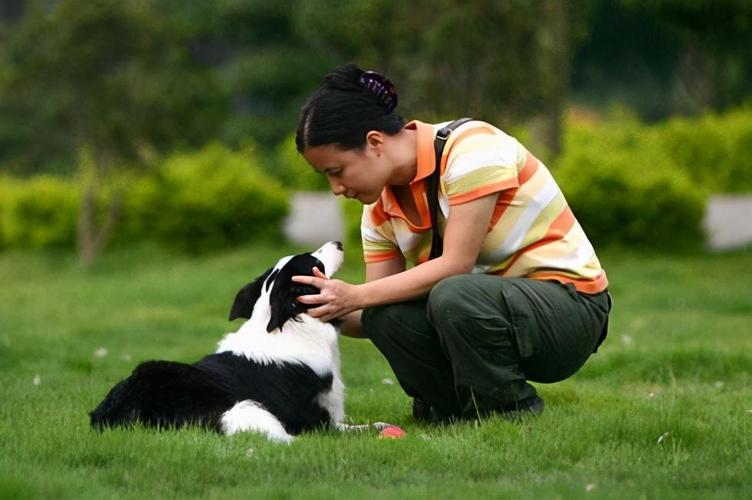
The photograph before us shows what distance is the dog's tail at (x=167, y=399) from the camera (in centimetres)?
450

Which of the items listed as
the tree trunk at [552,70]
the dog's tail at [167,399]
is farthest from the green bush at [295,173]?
the dog's tail at [167,399]

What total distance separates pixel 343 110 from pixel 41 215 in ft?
46.9

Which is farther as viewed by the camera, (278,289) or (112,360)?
(112,360)

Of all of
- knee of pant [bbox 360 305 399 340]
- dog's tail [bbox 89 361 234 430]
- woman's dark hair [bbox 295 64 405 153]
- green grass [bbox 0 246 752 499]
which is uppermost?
woman's dark hair [bbox 295 64 405 153]

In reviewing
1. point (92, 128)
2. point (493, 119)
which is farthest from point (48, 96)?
point (493, 119)

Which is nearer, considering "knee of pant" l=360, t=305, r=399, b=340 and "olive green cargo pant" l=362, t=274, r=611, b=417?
"olive green cargo pant" l=362, t=274, r=611, b=417

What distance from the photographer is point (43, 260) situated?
671 inches

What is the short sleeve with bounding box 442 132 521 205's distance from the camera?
431 centimetres

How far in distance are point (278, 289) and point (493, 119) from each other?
29.2 feet

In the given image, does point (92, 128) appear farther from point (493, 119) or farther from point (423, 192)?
point (423, 192)

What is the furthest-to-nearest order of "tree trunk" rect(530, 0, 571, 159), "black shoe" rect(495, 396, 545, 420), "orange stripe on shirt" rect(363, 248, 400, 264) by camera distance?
"tree trunk" rect(530, 0, 571, 159) < "orange stripe on shirt" rect(363, 248, 400, 264) < "black shoe" rect(495, 396, 545, 420)

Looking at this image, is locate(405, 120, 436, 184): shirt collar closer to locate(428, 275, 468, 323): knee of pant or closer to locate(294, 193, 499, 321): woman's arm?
locate(294, 193, 499, 321): woman's arm

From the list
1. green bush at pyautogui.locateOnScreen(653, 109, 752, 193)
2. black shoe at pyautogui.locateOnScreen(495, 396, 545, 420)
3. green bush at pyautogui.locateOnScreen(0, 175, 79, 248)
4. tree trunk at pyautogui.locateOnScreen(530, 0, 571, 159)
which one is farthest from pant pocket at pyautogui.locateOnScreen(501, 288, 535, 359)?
green bush at pyautogui.locateOnScreen(0, 175, 79, 248)

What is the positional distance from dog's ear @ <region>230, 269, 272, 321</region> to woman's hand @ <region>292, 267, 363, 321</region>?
386mm
